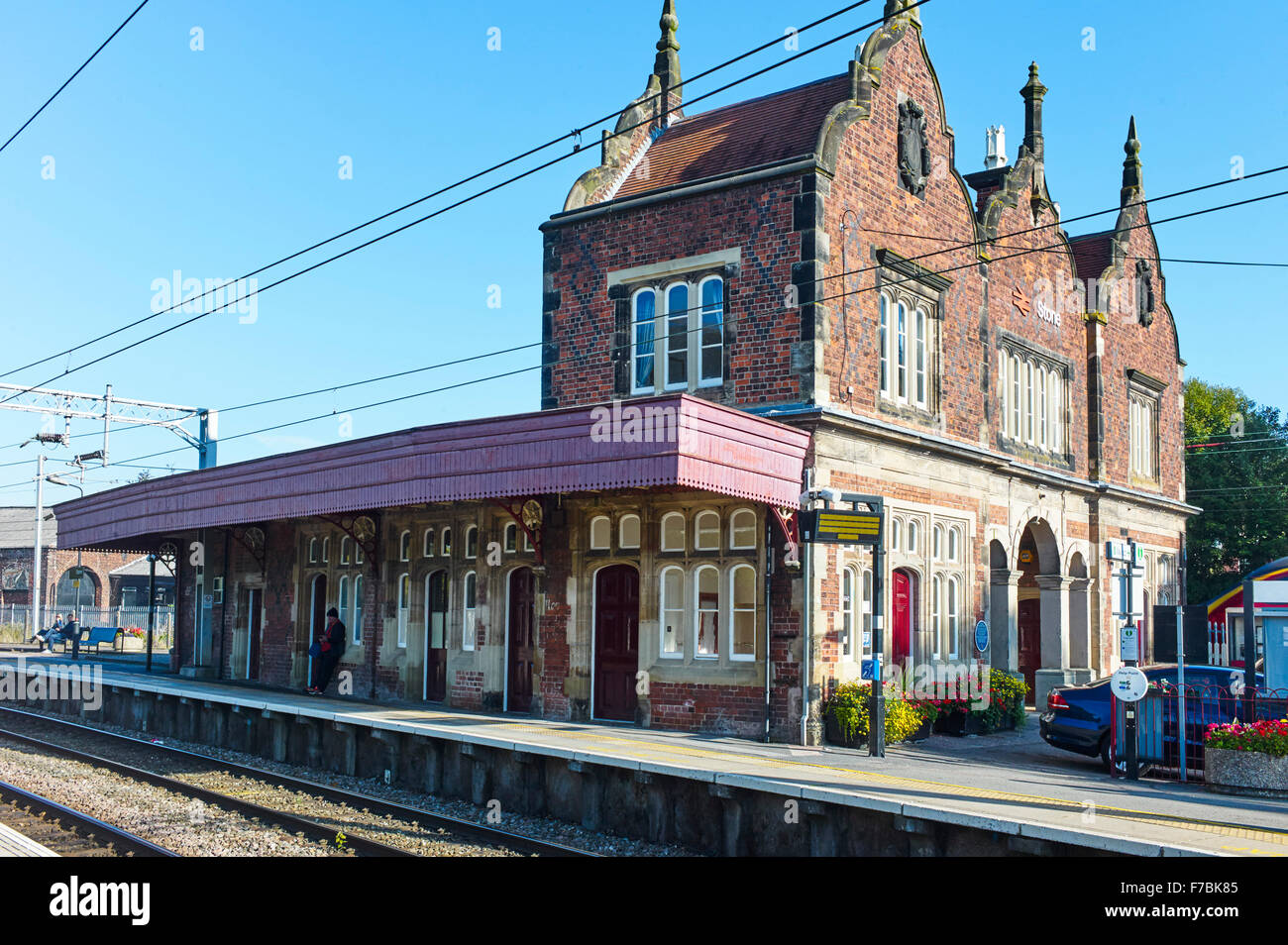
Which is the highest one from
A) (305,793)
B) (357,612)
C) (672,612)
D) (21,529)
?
(21,529)

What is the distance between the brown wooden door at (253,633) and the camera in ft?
88.9

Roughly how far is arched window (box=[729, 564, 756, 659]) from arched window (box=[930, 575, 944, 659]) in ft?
13.9

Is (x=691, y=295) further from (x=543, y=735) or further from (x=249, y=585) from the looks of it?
(x=249, y=585)

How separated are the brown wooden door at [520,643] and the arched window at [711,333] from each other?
4.71m

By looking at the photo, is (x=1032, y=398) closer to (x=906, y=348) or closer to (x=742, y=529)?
(x=906, y=348)

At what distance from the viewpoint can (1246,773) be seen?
1289cm

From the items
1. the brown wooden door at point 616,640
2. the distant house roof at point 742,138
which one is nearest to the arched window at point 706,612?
the brown wooden door at point 616,640

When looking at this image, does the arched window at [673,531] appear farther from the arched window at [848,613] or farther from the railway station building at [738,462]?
the arched window at [848,613]

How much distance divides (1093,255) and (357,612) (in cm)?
1973

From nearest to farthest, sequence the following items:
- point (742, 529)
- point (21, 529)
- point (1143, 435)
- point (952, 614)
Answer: point (742, 529), point (952, 614), point (1143, 435), point (21, 529)

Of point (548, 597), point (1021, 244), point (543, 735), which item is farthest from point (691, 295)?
point (1021, 244)

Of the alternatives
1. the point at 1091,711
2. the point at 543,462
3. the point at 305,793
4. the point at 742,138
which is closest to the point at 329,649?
the point at 305,793
